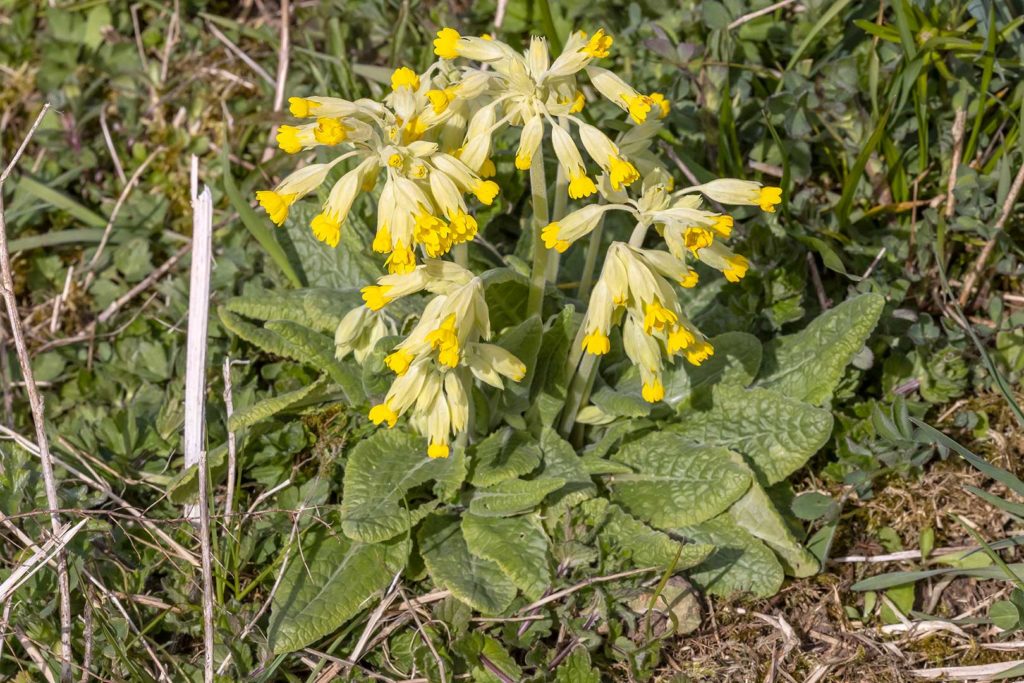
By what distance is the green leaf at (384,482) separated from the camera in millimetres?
3553

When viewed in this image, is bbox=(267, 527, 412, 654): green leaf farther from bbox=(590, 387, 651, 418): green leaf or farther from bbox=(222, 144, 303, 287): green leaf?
bbox=(222, 144, 303, 287): green leaf

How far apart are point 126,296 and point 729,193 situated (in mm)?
2896

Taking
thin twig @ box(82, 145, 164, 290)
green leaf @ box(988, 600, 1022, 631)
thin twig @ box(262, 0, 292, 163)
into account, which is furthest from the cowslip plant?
thin twig @ box(82, 145, 164, 290)

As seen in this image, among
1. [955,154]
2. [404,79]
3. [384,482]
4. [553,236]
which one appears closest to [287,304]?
[384,482]

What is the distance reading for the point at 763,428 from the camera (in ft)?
13.0

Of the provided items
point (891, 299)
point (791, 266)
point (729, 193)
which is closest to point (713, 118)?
point (791, 266)

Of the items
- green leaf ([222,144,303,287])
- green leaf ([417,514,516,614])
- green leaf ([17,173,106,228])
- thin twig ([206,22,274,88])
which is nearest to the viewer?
green leaf ([417,514,516,614])

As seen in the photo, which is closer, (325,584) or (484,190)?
(484,190)

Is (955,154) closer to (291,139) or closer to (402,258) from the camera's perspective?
(402,258)

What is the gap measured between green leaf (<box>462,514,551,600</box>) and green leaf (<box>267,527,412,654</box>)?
247 millimetres

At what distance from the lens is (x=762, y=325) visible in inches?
174

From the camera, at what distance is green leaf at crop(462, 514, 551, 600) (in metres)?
3.63

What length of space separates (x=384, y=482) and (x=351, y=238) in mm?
1098

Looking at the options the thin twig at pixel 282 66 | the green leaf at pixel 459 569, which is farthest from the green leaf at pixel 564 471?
the thin twig at pixel 282 66
